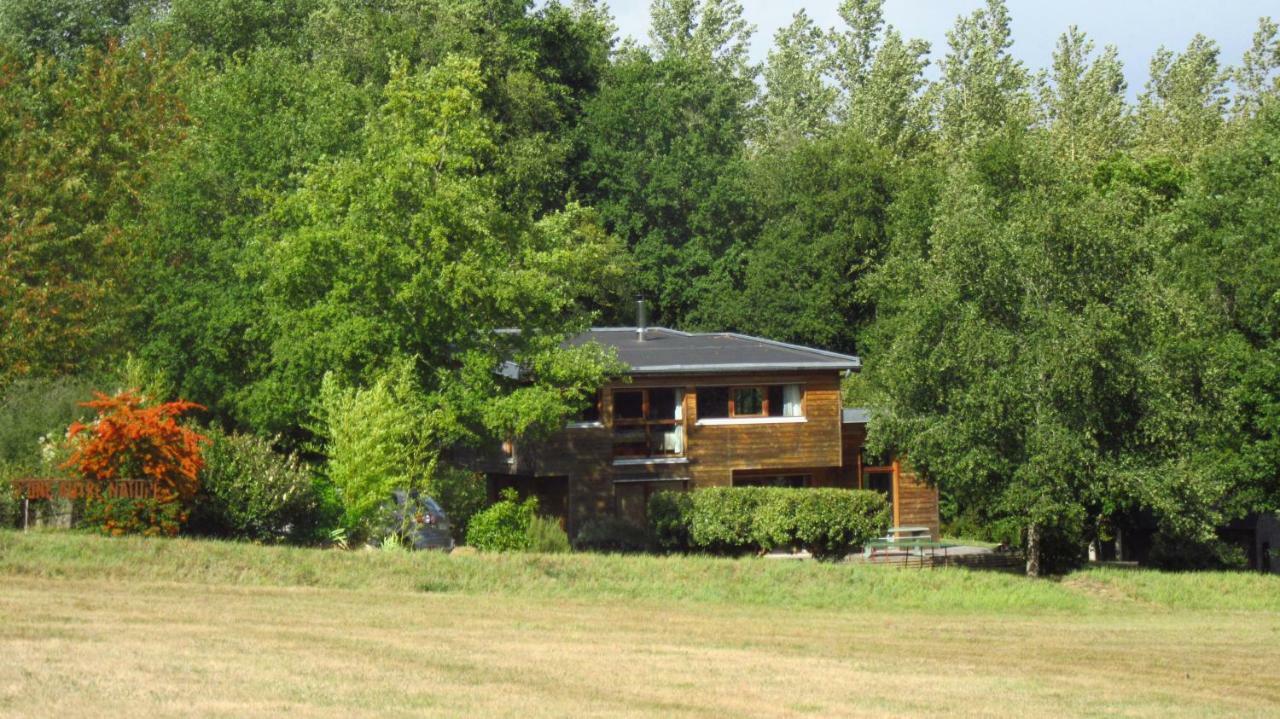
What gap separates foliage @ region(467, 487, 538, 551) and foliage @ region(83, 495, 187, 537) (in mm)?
7464

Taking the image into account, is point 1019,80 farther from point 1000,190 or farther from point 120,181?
point 120,181

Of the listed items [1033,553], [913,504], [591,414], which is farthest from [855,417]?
[1033,553]

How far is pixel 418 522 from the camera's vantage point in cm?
3189

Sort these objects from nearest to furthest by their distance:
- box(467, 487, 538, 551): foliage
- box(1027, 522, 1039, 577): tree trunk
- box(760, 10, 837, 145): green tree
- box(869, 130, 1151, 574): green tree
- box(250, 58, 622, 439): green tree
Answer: box(467, 487, 538, 551): foliage
box(869, 130, 1151, 574): green tree
box(250, 58, 622, 439): green tree
box(1027, 522, 1039, 577): tree trunk
box(760, 10, 837, 145): green tree

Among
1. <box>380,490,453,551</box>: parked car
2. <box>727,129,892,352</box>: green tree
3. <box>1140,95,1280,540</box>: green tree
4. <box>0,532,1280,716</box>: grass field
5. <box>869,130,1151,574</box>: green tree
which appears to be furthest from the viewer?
<box>727,129,892,352</box>: green tree

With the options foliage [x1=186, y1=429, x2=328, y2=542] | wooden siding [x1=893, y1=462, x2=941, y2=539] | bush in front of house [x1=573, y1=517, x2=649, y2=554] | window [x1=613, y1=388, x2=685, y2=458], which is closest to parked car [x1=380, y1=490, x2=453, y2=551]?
foliage [x1=186, y1=429, x2=328, y2=542]

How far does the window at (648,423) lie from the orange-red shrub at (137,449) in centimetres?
1622

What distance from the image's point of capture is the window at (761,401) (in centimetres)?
4322

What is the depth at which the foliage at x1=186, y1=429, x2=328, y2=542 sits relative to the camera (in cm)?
2891

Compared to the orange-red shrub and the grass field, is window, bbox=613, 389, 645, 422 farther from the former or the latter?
the orange-red shrub

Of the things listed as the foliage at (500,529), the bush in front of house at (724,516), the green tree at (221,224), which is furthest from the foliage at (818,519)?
the green tree at (221,224)

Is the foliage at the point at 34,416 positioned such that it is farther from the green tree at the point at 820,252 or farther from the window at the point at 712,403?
the green tree at the point at 820,252

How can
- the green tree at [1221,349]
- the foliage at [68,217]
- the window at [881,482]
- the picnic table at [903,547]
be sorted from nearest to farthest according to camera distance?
the green tree at [1221,349]
the foliage at [68,217]
the picnic table at [903,547]
the window at [881,482]

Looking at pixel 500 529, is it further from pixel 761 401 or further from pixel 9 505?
pixel 761 401
